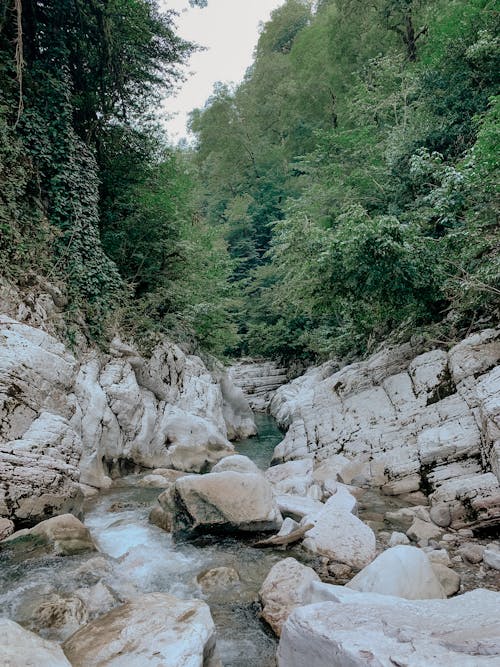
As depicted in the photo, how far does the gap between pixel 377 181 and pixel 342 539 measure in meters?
11.3

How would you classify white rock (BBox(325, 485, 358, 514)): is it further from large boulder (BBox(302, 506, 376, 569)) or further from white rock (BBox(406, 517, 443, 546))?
white rock (BBox(406, 517, 443, 546))

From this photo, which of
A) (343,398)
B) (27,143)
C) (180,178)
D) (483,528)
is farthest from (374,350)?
(27,143)

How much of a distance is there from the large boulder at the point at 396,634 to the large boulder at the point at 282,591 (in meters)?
0.85

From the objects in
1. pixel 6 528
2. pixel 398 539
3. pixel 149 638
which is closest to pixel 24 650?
pixel 149 638

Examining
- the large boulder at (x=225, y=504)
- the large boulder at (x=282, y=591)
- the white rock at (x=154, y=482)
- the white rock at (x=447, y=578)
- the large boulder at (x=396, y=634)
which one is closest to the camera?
the large boulder at (x=396, y=634)

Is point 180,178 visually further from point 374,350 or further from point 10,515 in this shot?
point 10,515

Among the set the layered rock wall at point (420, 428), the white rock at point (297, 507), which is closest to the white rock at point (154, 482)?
the white rock at point (297, 507)

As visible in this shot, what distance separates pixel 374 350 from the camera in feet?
40.1

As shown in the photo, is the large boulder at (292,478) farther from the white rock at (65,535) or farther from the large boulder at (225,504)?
the white rock at (65,535)

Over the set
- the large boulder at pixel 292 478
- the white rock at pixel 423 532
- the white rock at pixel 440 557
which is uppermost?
the large boulder at pixel 292 478

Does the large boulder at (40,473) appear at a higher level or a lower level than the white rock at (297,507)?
higher

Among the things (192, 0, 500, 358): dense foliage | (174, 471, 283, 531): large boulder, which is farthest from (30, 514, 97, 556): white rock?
(192, 0, 500, 358): dense foliage

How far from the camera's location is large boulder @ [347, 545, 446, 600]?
327 centimetres

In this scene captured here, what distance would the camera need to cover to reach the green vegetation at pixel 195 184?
311 inches
